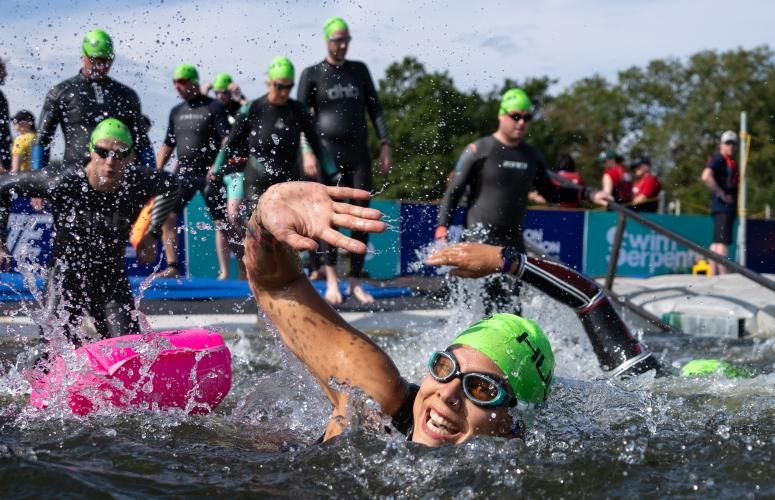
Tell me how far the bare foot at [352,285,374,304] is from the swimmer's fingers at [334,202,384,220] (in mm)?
5803

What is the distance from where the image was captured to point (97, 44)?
6.00 m

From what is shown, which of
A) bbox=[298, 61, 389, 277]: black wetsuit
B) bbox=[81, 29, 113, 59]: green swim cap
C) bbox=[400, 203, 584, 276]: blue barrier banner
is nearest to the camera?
bbox=[81, 29, 113, 59]: green swim cap

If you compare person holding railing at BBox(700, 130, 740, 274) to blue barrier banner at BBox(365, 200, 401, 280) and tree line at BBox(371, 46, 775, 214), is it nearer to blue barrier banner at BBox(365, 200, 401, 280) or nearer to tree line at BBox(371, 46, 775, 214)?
blue barrier banner at BBox(365, 200, 401, 280)

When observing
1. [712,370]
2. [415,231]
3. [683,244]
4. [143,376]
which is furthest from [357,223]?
[415,231]

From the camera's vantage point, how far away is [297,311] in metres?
2.97

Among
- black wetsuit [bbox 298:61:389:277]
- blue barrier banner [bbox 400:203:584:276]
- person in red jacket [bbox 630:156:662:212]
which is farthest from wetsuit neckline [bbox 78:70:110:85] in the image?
person in red jacket [bbox 630:156:662:212]

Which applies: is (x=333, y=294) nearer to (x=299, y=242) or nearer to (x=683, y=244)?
(x=683, y=244)

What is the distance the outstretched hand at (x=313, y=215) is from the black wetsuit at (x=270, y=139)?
433 centimetres

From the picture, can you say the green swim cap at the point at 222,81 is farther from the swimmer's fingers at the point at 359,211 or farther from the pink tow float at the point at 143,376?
the swimmer's fingers at the point at 359,211

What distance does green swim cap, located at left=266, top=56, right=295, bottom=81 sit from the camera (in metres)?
6.77

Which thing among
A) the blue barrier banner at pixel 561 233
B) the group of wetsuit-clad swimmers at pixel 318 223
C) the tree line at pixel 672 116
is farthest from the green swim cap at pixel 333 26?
the tree line at pixel 672 116

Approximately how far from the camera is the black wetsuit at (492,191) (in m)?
6.59

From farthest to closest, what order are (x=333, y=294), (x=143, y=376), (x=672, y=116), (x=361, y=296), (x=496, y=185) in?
(x=672, y=116)
(x=361, y=296)
(x=333, y=294)
(x=496, y=185)
(x=143, y=376)

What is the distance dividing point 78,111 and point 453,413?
14.3ft
